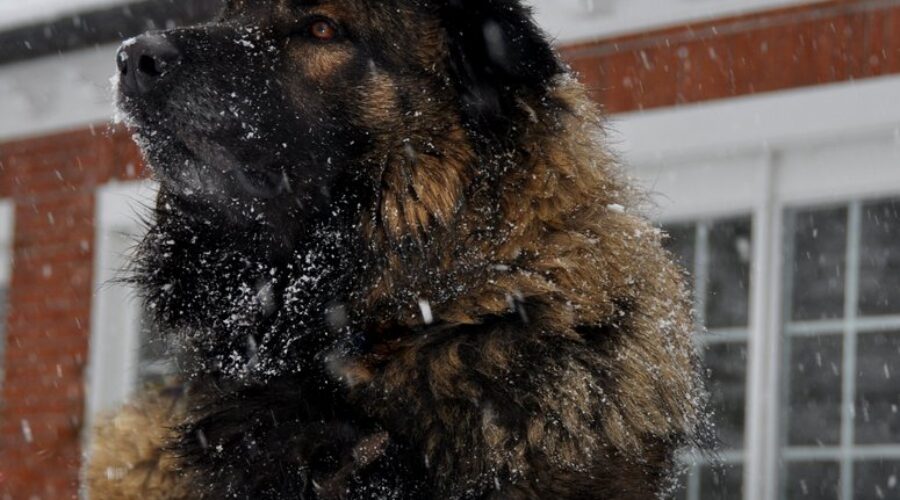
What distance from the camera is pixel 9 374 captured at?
8.27 metres

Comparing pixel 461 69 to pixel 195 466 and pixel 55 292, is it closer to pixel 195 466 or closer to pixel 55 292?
pixel 195 466

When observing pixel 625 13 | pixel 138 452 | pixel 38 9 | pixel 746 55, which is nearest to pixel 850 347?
pixel 746 55

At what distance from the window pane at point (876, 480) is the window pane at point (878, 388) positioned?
0.10 metres

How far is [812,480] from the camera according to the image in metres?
5.21

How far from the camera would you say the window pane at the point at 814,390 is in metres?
5.17

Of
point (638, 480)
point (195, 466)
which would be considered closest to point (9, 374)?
point (195, 466)

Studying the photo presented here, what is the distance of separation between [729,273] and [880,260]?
0.69 meters

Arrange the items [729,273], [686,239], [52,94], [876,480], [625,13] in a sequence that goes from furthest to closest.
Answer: [52,94]
[625,13]
[686,239]
[729,273]
[876,480]

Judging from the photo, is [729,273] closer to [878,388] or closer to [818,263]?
[818,263]

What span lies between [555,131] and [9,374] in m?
6.38

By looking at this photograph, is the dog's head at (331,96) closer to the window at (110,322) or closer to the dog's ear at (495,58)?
the dog's ear at (495,58)

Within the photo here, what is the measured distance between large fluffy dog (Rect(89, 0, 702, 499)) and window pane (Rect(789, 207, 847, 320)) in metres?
2.42

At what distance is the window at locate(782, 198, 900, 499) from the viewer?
505cm

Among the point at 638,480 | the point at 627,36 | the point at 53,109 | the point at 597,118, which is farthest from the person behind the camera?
the point at 53,109
